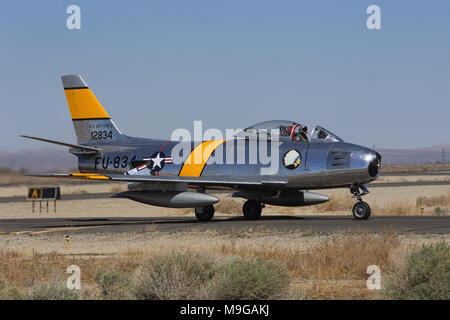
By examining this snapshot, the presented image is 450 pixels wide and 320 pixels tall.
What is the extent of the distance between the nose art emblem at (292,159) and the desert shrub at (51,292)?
15887 millimetres

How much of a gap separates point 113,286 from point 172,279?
1.38 m

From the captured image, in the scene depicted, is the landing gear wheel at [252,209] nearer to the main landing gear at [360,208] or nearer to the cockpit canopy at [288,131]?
the cockpit canopy at [288,131]

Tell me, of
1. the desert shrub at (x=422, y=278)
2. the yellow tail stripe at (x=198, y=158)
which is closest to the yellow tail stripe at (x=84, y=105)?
the yellow tail stripe at (x=198, y=158)

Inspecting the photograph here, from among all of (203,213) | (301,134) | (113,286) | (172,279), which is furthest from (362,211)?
(172,279)

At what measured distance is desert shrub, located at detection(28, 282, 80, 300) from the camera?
31.3ft

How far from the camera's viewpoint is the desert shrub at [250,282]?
975 cm

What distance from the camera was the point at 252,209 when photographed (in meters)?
27.3

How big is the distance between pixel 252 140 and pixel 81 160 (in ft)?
32.4

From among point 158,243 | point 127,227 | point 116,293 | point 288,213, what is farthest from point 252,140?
point 116,293

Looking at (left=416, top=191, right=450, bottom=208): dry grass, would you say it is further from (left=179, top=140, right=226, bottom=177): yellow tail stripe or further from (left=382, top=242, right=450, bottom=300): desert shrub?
(left=382, top=242, right=450, bottom=300): desert shrub

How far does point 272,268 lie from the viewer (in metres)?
10.3

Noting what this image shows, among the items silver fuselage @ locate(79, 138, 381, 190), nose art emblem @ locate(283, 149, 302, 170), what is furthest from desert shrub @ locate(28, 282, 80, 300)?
nose art emblem @ locate(283, 149, 302, 170)
